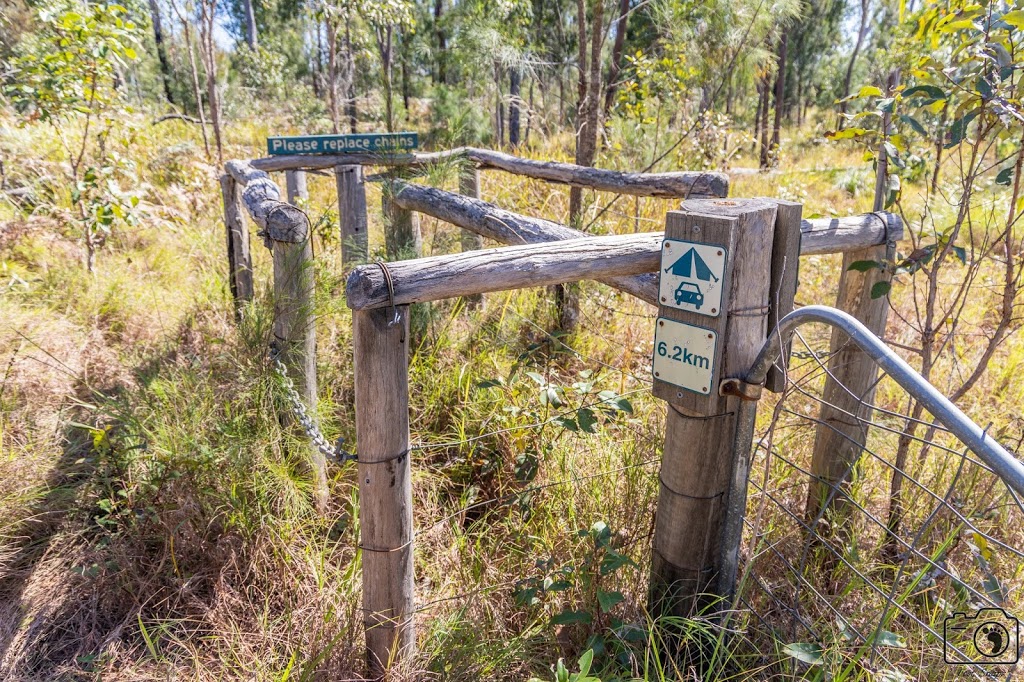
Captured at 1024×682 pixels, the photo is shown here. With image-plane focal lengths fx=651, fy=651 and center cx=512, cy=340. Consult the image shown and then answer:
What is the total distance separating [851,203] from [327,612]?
7.64 m

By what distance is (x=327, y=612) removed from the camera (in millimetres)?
1884

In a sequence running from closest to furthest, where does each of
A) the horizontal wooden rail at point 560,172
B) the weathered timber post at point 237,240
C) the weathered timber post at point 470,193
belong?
1. the horizontal wooden rail at point 560,172
2. the weathered timber post at point 237,240
3. the weathered timber post at point 470,193

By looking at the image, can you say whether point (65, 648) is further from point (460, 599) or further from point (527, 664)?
point (527, 664)

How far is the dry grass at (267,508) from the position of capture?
1.88m

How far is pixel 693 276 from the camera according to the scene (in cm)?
143

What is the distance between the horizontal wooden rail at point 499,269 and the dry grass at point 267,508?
760 millimetres

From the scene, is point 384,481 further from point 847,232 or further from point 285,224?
point 847,232

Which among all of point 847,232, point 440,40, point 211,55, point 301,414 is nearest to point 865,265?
point 847,232

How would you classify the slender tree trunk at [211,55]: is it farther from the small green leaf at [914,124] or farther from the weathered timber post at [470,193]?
the small green leaf at [914,124]

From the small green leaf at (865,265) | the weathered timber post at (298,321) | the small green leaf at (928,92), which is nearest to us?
Answer: the small green leaf at (928,92)

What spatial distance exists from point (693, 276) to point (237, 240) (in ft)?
10.4

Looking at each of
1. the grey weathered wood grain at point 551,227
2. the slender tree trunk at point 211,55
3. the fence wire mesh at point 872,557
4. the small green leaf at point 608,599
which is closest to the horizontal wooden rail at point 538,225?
the grey weathered wood grain at point 551,227

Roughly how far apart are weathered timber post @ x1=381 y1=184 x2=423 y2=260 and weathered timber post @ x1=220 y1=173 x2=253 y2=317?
82cm

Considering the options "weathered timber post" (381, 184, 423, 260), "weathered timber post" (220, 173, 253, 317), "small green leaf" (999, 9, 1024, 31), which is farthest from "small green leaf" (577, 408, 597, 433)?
"weathered timber post" (220, 173, 253, 317)
